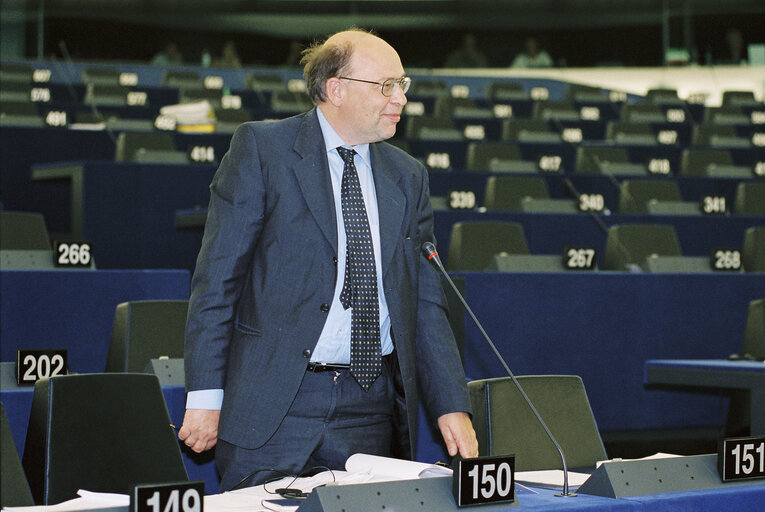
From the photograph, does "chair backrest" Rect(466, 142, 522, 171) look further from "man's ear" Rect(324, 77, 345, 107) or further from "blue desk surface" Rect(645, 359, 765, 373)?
"man's ear" Rect(324, 77, 345, 107)

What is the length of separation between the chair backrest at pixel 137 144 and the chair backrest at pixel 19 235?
1.69m

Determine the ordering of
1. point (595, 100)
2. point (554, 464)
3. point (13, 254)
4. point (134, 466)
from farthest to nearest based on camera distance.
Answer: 1. point (595, 100)
2. point (13, 254)
3. point (554, 464)
4. point (134, 466)

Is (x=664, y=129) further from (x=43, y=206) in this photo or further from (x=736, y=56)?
(x=43, y=206)

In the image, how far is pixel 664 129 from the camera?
9438 millimetres

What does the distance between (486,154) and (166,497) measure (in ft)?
20.1

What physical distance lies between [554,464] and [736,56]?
38.9ft

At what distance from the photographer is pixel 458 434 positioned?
6.60 ft

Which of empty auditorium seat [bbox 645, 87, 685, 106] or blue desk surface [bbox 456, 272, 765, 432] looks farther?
empty auditorium seat [bbox 645, 87, 685, 106]

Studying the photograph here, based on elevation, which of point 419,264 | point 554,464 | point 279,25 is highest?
point 279,25

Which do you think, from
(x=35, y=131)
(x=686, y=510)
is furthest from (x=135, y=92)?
(x=686, y=510)

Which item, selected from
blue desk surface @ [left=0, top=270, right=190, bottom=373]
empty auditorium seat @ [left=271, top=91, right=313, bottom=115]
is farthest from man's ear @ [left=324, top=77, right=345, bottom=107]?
empty auditorium seat @ [left=271, top=91, right=313, bottom=115]

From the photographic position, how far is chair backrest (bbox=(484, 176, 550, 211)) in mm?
5957

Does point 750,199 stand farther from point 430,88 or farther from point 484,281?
point 430,88

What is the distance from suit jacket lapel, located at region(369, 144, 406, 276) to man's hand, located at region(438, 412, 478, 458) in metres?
0.29
